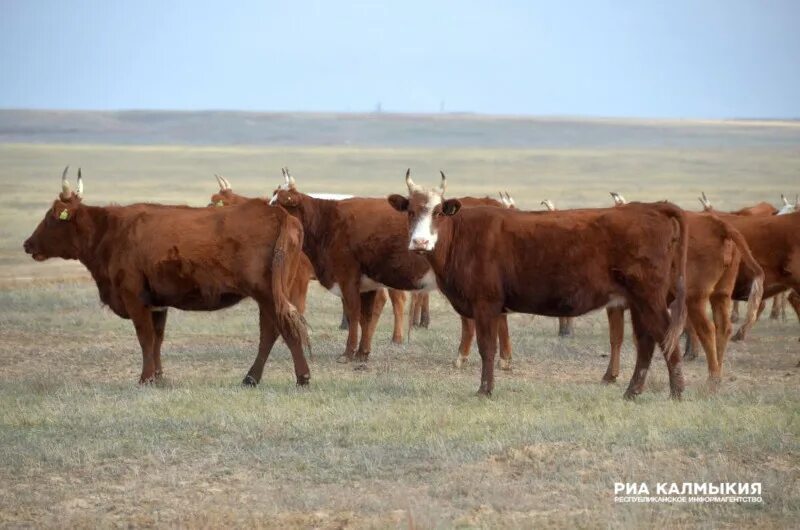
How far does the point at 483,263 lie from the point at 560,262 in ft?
2.27

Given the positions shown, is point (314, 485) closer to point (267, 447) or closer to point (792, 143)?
point (267, 447)

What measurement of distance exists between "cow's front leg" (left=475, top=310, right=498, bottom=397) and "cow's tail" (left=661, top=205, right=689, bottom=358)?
149cm

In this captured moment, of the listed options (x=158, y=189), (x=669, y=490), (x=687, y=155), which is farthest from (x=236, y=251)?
(x=687, y=155)

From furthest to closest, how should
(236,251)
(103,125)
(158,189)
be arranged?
(103,125)
(158,189)
(236,251)

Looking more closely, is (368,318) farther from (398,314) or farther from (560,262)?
(560,262)

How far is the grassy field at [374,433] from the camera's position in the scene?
28.4ft

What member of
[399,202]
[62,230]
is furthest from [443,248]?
[62,230]

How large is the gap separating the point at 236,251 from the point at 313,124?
150m

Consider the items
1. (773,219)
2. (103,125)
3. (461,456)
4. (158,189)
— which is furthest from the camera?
(103,125)

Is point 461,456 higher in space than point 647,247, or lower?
lower

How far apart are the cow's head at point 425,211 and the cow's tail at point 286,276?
3.22 feet

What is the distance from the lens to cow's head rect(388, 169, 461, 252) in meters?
12.2

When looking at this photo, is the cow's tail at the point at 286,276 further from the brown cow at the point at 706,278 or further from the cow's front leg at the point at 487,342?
the brown cow at the point at 706,278

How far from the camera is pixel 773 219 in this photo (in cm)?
1521
